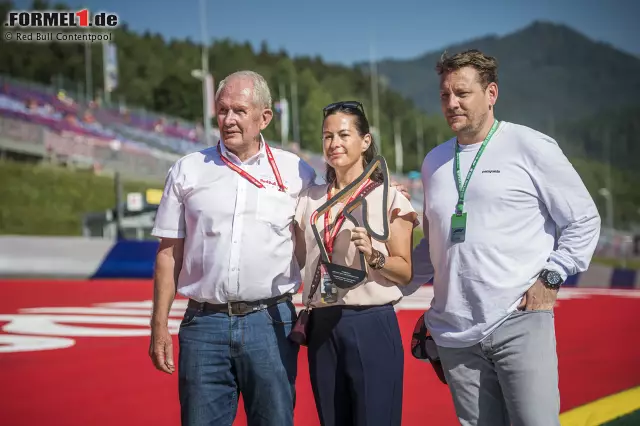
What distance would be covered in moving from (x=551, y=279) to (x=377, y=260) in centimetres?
66

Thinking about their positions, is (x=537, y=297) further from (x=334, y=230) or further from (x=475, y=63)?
(x=475, y=63)

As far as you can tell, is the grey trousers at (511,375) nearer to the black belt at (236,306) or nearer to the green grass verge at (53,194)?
the black belt at (236,306)

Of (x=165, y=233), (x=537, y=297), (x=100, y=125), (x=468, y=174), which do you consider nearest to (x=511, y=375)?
(x=537, y=297)

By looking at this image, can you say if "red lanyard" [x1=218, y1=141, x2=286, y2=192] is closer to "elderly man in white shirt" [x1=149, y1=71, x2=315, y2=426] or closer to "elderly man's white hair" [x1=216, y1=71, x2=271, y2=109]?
"elderly man in white shirt" [x1=149, y1=71, x2=315, y2=426]

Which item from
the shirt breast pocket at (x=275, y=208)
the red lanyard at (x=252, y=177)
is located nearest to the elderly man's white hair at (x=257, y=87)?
the red lanyard at (x=252, y=177)

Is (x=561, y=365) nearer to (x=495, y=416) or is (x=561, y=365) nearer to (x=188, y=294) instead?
(x=495, y=416)

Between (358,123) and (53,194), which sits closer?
(358,123)

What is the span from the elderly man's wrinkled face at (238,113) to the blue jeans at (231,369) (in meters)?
0.73

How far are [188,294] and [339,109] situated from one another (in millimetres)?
995

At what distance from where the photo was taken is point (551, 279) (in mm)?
3176

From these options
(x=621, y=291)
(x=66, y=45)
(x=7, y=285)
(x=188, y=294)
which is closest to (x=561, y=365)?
(x=188, y=294)

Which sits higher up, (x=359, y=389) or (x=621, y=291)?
(x=359, y=389)

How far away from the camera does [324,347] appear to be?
3350mm

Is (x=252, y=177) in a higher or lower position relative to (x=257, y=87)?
lower
